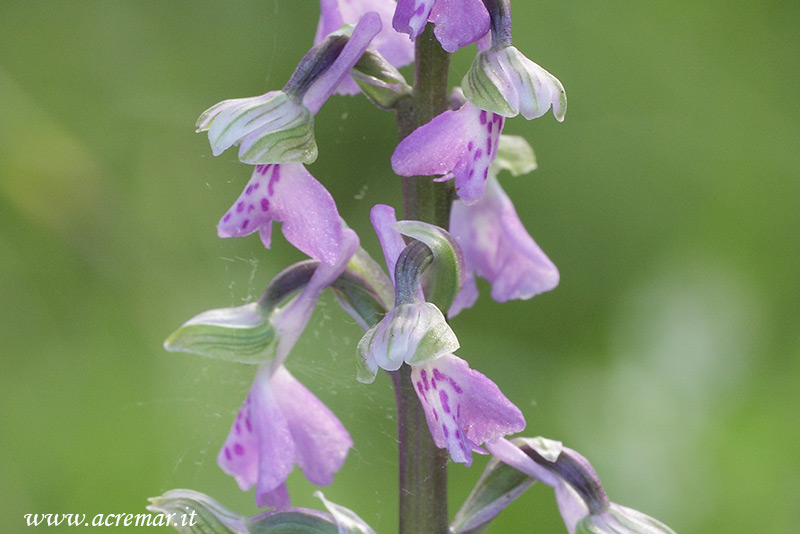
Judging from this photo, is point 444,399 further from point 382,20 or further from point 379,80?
point 382,20

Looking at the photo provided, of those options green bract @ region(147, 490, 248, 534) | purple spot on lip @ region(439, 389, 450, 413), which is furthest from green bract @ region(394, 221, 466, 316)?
green bract @ region(147, 490, 248, 534)

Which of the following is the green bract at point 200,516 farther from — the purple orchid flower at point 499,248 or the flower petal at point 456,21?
the flower petal at point 456,21

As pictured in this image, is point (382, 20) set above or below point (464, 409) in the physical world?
above

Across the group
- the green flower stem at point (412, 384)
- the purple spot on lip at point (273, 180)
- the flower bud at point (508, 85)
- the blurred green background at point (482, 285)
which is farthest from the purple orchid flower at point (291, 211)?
the blurred green background at point (482, 285)

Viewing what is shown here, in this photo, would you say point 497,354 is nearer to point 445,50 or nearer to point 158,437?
point 158,437

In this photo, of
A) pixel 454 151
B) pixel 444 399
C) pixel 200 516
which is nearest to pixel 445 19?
pixel 454 151

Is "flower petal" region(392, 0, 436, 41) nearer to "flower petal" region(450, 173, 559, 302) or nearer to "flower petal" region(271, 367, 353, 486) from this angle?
"flower petal" region(450, 173, 559, 302)

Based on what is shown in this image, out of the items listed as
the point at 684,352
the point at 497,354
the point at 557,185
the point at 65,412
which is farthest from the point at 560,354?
the point at 65,412

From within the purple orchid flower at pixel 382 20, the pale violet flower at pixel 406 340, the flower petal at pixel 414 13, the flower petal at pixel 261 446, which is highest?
the flower petal at pixel 414 13
